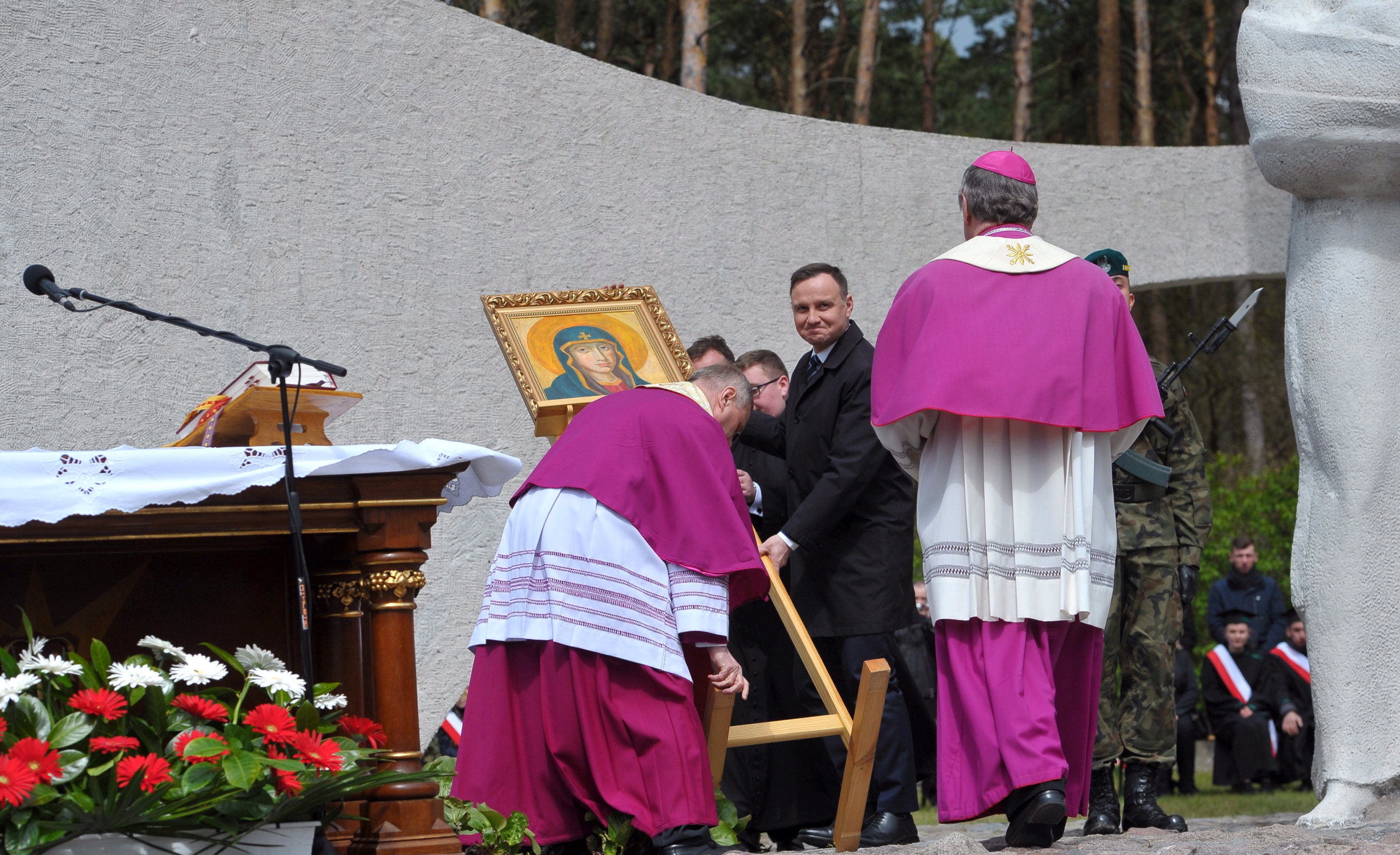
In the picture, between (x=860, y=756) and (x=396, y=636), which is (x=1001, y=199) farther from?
(x=396, y=636)

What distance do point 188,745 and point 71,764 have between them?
0.71 feet

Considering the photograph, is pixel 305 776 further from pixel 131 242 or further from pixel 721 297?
pixel 721 297

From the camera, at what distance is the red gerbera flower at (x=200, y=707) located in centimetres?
333

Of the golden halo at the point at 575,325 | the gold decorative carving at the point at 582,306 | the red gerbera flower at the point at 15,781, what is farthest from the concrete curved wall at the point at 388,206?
the red gerbera flower at the point at 15,781

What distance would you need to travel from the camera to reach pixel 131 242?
638cm

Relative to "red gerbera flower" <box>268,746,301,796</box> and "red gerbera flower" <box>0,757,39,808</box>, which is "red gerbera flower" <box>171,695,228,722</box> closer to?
"red gerbera flower" <box>268,746,301,796</box>

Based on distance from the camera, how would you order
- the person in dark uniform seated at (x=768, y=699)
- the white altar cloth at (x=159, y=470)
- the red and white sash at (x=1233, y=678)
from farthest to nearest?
the red and white sash at (x=1233, y=678) < the person in dark uniform seated at (x=768, y=699) < the white altar cloth at (x=159, y=470)

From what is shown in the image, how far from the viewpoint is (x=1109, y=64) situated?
1792cm

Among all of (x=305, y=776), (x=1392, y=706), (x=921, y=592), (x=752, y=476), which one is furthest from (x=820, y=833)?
(x=921, y=592)

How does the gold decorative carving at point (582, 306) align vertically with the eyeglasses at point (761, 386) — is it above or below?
above

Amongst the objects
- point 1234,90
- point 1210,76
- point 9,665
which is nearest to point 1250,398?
point 1234,90

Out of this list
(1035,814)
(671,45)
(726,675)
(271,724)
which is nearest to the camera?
(271,724)

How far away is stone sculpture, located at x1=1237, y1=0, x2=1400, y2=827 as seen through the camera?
16.1 feet

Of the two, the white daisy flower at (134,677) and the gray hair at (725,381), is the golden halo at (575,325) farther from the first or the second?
the white daisy flower at (134,677)
